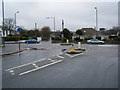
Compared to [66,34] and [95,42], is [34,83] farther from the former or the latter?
[66,34]

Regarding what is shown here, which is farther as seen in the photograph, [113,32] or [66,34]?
[113,32]

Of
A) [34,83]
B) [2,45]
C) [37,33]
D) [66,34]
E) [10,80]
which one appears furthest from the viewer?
[37,33]

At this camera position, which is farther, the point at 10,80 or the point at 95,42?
the point at 95,42

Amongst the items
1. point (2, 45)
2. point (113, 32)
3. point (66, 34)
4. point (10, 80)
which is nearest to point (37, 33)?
point (66, 34)

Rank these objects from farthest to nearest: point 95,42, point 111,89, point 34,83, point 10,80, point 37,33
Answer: point 37,33, point 95,42, point 10,80, point 34,83, point 111,89

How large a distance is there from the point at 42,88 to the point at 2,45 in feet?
78.2

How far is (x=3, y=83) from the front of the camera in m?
6.61

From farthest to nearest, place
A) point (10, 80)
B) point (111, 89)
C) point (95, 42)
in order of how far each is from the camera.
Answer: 1. point (95, 42)
2. point (10, 80)
3. point (111, 89)

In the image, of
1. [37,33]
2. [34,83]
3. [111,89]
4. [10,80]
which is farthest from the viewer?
[37,33]

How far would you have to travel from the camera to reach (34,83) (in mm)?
6488

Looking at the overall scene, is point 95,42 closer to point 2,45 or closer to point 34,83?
point 2,45

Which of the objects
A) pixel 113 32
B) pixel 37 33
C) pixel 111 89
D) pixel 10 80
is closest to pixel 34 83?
pixel 10 80

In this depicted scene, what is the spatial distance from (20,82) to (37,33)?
243 feet

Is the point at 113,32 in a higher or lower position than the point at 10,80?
higher
